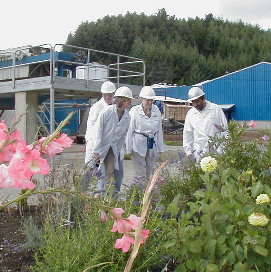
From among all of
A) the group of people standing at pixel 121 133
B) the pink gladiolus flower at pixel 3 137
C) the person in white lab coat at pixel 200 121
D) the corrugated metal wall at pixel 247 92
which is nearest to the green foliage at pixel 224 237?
the pink gladiolus flower at pixel 3 137

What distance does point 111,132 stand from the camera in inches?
264

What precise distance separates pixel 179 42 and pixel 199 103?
77303 mm

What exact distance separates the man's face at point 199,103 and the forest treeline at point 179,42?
55953mm

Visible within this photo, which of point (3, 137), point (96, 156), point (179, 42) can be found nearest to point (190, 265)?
point (3, 137)

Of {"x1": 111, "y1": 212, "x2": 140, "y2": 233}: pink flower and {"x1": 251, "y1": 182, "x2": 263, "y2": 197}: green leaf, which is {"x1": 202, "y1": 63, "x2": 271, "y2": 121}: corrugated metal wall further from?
{"x1": 111, "y1": 212, "x2": 140, "y2": 233}: pink flower

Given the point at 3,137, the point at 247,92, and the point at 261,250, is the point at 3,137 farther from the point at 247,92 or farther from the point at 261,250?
the point at 247,92

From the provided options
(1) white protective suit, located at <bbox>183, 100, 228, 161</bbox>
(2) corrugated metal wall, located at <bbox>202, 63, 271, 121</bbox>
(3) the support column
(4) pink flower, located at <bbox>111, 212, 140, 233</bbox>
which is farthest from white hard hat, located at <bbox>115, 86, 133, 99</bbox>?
(2) corrugated metal wall, located at <bbox>202, 63, 271, 121</bbox>

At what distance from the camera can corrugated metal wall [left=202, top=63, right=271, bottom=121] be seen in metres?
44.8

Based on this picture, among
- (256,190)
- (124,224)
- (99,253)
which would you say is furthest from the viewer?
(99,253)

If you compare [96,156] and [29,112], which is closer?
[96,156]

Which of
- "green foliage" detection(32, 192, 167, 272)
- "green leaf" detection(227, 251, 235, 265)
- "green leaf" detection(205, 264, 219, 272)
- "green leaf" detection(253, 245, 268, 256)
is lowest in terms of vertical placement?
"green foliage" detection(32, 192, 167, 272)

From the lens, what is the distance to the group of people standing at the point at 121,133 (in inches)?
261

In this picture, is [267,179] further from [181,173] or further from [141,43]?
[141,43]

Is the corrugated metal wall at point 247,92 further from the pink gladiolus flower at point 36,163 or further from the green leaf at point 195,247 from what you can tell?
the pink gladiolus flower at point 36,163
